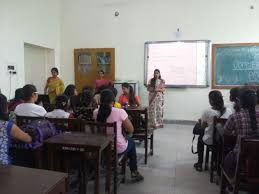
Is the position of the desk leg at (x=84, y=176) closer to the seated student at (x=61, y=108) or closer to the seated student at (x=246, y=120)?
the seated student at (x=61, y=108)

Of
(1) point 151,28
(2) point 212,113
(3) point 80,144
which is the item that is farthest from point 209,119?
(1) point 151,28

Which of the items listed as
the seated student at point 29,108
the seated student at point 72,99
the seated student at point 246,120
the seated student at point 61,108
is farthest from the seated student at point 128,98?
the seated student at point 246,120

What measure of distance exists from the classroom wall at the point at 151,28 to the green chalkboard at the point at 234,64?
187 millimetres

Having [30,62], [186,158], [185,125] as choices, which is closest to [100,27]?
[30,62]

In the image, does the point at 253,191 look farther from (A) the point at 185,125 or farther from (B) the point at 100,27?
(B) the point at 100,27

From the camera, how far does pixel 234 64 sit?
19.4 ft

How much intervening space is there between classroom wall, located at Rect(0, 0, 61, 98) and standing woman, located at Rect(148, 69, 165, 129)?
2.77 metres

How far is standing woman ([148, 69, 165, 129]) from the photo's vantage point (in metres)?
5.80

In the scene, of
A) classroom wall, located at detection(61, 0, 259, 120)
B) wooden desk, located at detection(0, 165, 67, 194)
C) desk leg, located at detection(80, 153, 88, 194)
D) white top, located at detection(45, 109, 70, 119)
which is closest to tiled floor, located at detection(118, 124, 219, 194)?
desk leg, located at detection(80, 153, 88, 194)

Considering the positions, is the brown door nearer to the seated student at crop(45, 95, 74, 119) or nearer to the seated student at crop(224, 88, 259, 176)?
the seated student at crop(45, 95, 74, 119)

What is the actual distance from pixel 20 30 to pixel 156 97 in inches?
126

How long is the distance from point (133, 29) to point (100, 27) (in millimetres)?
886

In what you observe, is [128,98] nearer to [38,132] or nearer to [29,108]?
[29,108]

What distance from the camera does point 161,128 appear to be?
5.80 m
